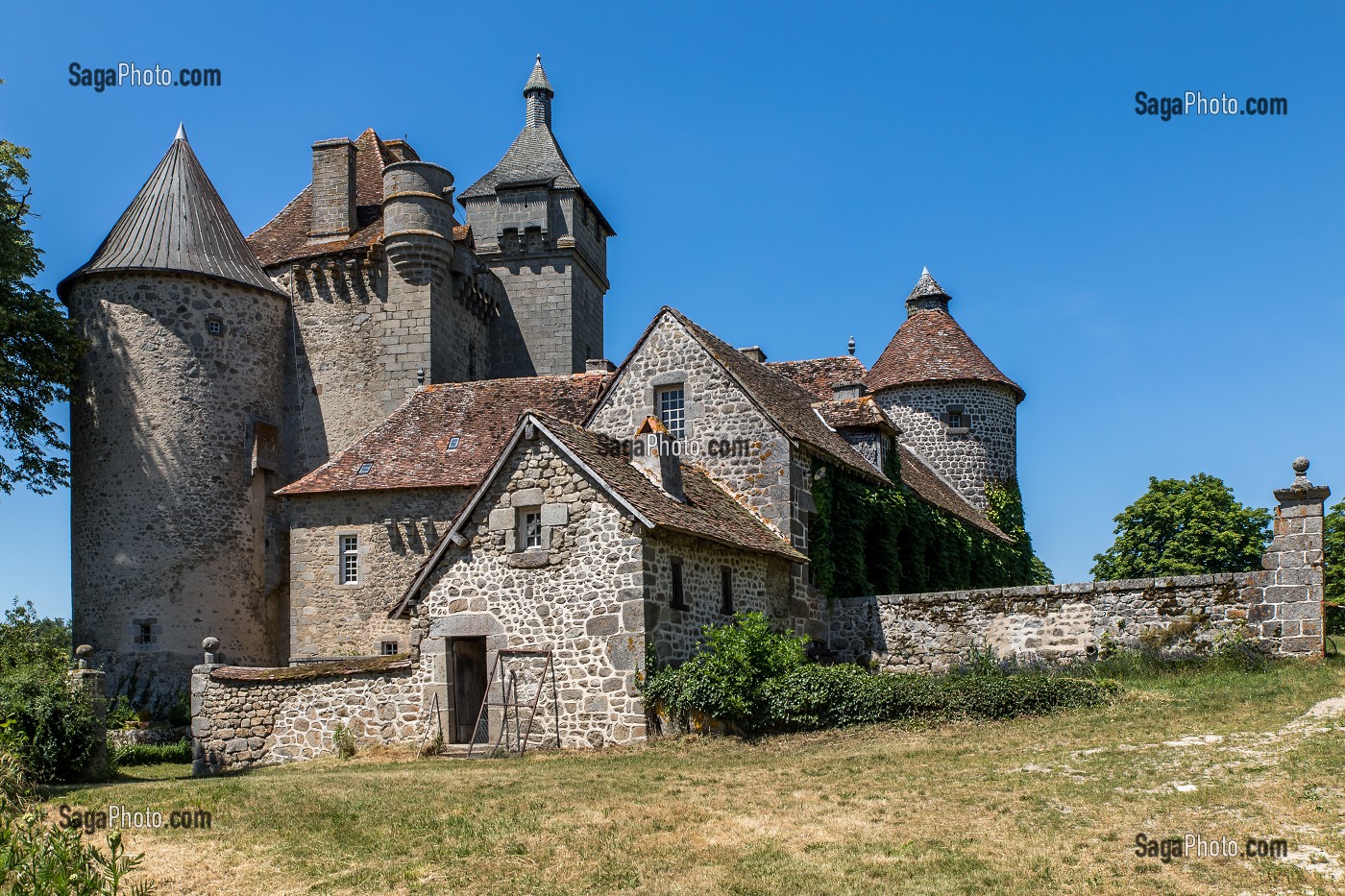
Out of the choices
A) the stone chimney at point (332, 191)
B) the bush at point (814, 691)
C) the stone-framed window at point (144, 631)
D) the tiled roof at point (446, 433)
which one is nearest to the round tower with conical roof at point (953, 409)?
the tiled roof at point (446, 433)

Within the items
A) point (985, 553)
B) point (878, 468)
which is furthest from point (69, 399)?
point (985, 553)

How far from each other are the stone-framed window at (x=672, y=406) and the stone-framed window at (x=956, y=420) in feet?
Result: 40.1

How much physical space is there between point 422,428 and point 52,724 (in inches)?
570

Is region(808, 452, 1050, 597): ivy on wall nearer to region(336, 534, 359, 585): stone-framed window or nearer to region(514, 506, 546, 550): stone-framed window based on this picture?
region(514, 506, 546, 550): stone-framed window

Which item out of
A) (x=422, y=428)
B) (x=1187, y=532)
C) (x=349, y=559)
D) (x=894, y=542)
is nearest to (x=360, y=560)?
(x=349, y=559)

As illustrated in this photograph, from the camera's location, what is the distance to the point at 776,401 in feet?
88.6

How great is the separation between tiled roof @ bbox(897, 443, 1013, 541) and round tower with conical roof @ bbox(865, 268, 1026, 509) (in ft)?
1.08

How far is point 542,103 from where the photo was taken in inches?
1720

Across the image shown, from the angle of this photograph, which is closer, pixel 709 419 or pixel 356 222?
pixel 709 419

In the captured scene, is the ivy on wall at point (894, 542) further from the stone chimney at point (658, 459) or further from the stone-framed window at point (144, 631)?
the stone-framed window at point (144, 631)

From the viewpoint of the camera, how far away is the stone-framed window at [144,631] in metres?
33.0

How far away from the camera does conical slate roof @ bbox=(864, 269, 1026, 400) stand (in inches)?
1423

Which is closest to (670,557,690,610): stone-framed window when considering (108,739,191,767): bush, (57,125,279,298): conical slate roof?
(108,739,191,767): bush

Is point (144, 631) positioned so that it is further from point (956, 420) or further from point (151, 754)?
point (956, 420)
